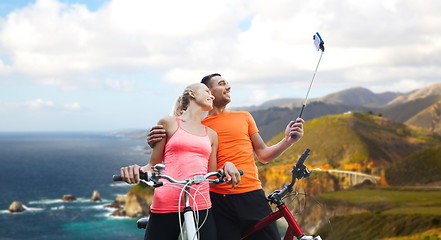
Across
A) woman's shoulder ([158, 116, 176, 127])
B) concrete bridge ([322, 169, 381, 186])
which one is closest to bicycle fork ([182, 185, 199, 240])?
woman's shoulder ([158, 116, 176, 127])

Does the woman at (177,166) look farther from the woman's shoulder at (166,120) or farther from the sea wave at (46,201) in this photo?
the sea wave at (46,201)

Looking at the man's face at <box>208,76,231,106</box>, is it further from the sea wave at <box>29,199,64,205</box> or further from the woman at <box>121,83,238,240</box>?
the sea wave at <box>29,199,64,205</box>

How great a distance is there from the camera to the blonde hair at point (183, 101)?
360 centimetres

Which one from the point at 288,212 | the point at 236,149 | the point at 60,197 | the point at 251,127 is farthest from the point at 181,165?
the point at 60,197

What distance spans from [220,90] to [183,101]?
60 centimetres

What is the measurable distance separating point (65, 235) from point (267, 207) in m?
69.1

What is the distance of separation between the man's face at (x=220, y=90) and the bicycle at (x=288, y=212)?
3.18ft

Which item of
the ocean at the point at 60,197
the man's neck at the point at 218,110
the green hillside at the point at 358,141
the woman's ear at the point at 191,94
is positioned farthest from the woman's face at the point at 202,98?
the green hillside at the point at 358,141

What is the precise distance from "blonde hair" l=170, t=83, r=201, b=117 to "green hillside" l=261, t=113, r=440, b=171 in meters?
84.0

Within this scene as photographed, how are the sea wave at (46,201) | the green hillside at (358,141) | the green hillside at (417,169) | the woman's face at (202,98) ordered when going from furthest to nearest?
the green hillside at (358,141) → the sea wave at (46,201) → the green hillside at (417,169) → the woman's face at (202,98)

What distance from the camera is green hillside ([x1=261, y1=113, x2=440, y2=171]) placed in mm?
98312

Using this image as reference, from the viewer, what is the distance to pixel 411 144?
112 metres

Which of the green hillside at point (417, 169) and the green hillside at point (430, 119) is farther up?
the green hillside at point (430, 119)

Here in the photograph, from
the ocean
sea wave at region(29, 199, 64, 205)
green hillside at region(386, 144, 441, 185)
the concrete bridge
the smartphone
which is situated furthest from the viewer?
the concrete bridge
